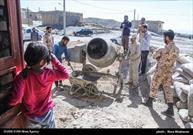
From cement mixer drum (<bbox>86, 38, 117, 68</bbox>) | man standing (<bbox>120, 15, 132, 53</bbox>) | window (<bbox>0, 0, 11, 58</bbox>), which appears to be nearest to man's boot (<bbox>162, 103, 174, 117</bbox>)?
cement mixer drum (<bbox>86, 38, 117, 68</bbox>)

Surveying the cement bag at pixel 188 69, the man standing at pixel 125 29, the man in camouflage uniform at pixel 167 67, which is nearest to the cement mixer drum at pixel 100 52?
the man in camouflage uniform at pixel 167 67

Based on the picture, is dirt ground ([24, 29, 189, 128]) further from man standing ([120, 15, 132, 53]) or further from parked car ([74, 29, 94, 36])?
parked car ([74, 29, 94, 36])

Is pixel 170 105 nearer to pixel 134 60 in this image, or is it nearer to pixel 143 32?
pixel 134 60

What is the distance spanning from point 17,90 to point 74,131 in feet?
2.57

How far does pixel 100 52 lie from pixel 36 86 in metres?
4.70

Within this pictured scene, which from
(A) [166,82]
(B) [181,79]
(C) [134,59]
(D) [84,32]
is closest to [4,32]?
(A) [166,82]

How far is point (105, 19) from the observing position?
47.5 m

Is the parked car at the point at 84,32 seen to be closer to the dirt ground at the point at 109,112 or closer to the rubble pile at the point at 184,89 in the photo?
the rubble pile at the point at 184,89

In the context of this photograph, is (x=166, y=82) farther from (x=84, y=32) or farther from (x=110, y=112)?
(x=84, y=32)

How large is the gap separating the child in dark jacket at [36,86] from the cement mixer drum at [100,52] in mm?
4267

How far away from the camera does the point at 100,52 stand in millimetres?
7000

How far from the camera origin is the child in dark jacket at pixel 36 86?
2.25 m

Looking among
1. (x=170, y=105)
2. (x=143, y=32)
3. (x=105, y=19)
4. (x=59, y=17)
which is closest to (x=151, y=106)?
(x=170, y=105)

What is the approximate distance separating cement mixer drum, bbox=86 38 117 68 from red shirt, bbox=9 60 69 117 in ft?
14.0
